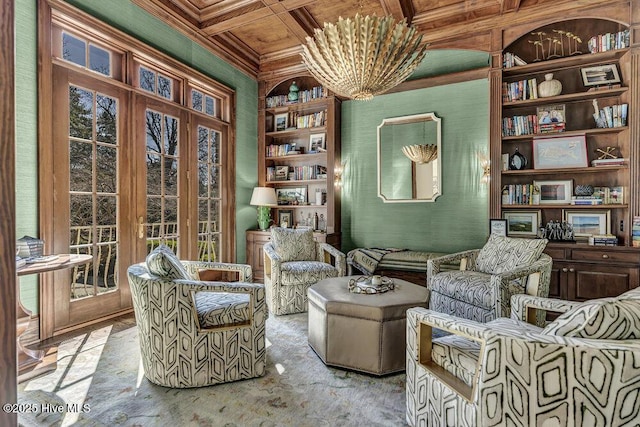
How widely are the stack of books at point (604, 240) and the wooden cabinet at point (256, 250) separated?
3999 mm

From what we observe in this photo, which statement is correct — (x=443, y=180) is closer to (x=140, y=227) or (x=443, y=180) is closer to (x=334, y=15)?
(x=334, y=15)

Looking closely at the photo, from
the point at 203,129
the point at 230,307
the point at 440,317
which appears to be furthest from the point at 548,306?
the point at 203,129

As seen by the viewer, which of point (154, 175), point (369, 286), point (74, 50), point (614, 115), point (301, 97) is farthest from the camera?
point (301, 97)

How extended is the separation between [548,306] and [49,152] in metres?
3.80

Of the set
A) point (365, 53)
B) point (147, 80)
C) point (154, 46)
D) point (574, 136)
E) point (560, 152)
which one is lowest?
A: point (560, 152)

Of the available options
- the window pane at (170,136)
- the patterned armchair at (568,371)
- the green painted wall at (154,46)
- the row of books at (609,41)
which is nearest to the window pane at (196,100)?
the green painted wall at (154,46)

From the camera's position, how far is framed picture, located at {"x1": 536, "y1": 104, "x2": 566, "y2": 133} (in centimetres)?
367

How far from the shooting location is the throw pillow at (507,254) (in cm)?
294

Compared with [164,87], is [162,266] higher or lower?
lower

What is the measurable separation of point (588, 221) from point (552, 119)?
1.22 m

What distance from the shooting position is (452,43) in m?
4.17

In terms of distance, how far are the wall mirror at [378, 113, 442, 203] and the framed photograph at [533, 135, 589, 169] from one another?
1.13 meters

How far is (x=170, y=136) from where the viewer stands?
3.97 m

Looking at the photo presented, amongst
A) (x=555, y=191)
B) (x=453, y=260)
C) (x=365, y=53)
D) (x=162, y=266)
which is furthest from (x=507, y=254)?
(x=162, y=266)
